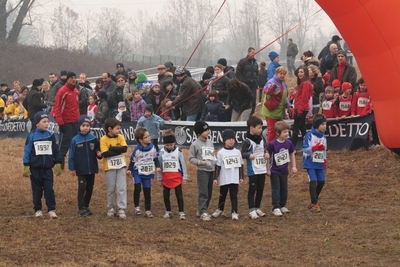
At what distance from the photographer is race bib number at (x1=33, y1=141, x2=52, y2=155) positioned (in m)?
11.8

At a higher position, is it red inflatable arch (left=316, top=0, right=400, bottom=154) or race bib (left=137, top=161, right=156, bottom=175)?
red inflatable arch (left=316, top=0, right=400, bottom=154)

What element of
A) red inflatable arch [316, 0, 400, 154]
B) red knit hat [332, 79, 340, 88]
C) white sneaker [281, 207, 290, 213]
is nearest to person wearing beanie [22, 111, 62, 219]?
white sneaker [281, 207, 290, 213]

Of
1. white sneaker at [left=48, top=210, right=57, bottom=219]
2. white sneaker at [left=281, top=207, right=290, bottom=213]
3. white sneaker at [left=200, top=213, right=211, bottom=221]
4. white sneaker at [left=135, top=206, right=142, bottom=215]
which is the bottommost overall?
white sneaker at [left=281, top=207, right=290, bottom=213]

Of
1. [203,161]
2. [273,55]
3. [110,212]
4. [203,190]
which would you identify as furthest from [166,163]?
[273,55]

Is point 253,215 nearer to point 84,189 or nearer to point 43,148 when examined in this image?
point 84,189

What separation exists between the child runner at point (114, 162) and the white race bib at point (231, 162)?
1.61 m

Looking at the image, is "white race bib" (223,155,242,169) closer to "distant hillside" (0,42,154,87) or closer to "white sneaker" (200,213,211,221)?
"white sneaker" (200,213,211,221)

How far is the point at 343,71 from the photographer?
17.6 metres

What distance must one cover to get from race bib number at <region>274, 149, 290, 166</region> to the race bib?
1.97 meters

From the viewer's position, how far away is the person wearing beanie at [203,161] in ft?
38.9

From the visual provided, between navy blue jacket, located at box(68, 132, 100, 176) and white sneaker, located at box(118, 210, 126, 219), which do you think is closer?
white sneaker, located at box(118, 210, 126, 219)

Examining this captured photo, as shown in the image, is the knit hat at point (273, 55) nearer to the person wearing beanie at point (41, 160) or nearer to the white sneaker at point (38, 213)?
the person wearing beanie at point (41, 160)

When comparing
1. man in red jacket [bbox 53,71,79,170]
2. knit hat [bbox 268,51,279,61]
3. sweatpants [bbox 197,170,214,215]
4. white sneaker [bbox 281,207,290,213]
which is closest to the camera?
sweatpants [bbox 197,170,214,215]

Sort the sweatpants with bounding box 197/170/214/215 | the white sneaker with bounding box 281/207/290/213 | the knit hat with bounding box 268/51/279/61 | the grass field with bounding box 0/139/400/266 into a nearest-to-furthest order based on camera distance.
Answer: the grass field with bounding box 0/139/400/266 < the sweatpants with bounding box 197/170/214/215 < the white sneaker with bounding box 281/207/290/213 < the knit hat with bounding box 268/51/279/61
